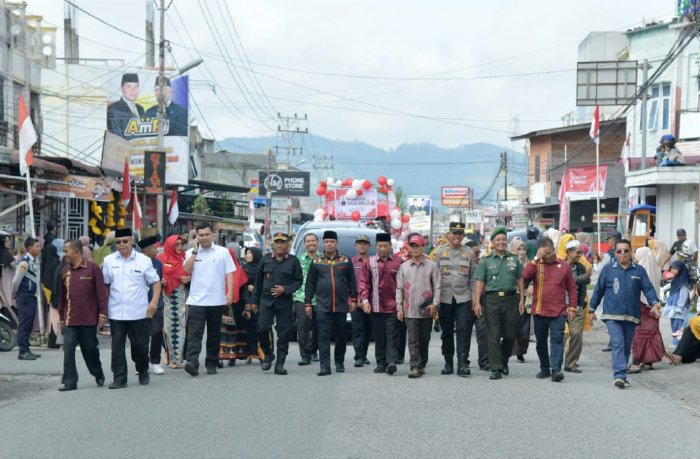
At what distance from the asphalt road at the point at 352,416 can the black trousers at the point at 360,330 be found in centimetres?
77

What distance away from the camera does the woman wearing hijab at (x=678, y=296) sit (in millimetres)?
14523

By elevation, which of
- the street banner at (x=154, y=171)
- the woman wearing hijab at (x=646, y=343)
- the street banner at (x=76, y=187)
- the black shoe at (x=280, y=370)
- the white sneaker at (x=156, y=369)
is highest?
the street banner at (x=154, y=171)

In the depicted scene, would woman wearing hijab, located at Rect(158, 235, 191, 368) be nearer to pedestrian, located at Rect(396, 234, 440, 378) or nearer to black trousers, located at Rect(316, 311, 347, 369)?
black trousers, located at Rect(316, 311, 347, 369)

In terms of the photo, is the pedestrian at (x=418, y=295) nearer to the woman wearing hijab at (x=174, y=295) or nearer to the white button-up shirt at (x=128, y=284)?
the woman wearing hijab at (x=174, y=295)

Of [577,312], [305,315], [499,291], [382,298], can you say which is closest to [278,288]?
[305,315]

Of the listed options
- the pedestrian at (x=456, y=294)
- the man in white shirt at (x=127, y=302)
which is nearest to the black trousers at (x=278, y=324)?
the man in white shirt at (x=127, y=302)

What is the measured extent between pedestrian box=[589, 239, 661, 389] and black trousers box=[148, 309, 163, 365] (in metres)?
5.73

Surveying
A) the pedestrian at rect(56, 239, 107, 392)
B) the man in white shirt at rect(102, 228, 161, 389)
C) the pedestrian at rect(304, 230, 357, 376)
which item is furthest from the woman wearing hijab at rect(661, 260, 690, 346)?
the pedestrian at rect(56, 239, 107, 392)

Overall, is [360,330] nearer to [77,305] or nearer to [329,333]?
[329,333]

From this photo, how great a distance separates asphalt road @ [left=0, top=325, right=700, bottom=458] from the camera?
25.0 feet

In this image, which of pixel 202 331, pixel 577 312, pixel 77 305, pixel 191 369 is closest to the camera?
pixel 77 305

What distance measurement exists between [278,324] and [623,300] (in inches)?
173

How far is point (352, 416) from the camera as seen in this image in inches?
354

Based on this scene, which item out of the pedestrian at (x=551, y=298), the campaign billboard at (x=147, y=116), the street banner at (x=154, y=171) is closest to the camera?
the pedestrian at (x=551, y=298)
